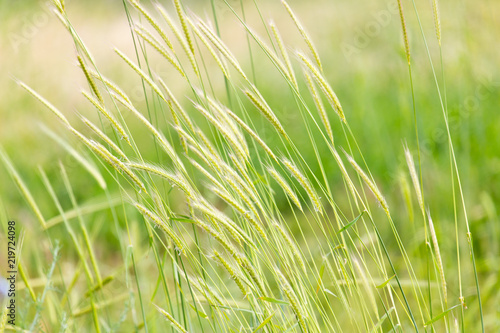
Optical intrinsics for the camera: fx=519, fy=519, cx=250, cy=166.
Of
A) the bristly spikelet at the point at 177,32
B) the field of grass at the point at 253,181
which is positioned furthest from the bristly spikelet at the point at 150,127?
the bristly spikelet at the point at 177,32

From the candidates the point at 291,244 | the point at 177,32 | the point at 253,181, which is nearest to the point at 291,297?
the point at 291,244

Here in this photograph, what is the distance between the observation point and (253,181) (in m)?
0.75

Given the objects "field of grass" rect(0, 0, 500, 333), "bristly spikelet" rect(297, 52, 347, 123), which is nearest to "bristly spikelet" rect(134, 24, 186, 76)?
"field of grass" rect(0, 0, 500, 333)

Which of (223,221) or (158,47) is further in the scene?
(158,47)

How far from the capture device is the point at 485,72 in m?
2.77

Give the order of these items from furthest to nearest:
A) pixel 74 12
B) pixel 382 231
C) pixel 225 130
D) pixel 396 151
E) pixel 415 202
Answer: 1. pixel 74 12
2. pixel 396 151
3. pixel 415 202
4. pixel 382 231
5. pixel 225 130

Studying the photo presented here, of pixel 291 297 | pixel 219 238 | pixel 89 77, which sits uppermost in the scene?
pixel 89 77

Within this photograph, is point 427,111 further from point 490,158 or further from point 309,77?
point 309,77

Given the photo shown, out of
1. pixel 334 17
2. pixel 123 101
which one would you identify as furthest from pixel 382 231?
pixel 334 17

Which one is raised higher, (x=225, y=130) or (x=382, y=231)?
(x=225, y=130)

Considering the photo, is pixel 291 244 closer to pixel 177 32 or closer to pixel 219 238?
pixel 219 238

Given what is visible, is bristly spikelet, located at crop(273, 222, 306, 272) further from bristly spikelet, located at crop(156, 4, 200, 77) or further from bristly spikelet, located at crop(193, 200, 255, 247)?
bristly spikelet, located at crop(156, 4, 200, 77)

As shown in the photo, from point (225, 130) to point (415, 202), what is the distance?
1.52 metres

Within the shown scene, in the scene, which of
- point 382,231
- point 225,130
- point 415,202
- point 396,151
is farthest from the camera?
point 396,151
